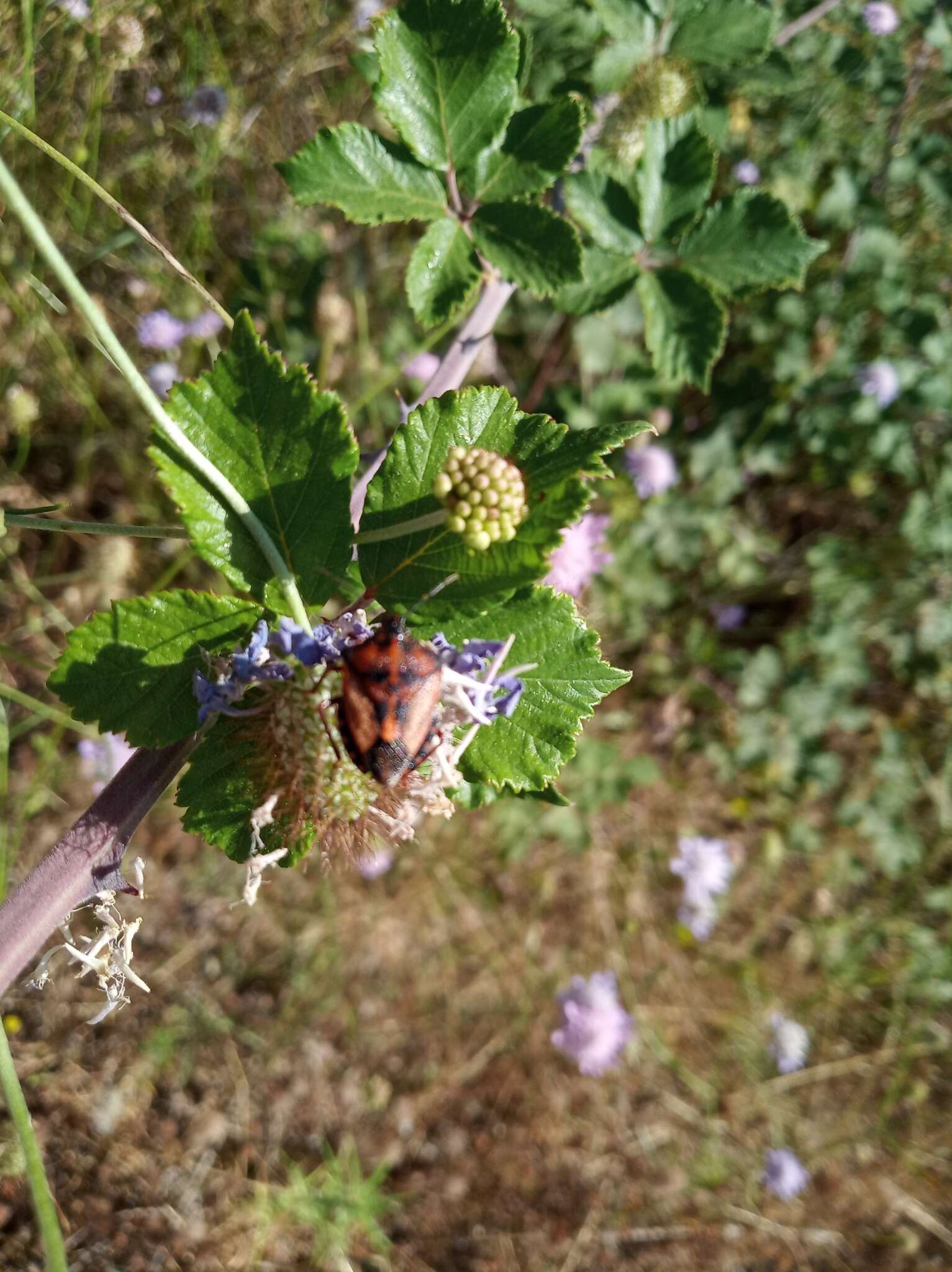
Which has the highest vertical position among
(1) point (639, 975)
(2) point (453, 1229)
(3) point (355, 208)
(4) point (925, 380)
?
(4) point (925, 380)

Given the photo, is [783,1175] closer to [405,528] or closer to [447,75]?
[405,528]

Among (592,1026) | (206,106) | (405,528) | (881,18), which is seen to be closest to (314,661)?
(405,528)

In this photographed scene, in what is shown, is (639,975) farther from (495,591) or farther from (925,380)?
(495,591)

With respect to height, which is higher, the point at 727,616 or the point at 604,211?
the point at 727,616

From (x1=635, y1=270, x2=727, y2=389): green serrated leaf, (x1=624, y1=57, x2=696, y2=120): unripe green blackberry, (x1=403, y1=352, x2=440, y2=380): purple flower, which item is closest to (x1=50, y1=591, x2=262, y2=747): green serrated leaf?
(x1=635, y1=270, x2=727, y2=389): green serrated leaf

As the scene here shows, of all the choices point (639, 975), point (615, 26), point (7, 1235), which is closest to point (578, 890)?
point (639, 975)

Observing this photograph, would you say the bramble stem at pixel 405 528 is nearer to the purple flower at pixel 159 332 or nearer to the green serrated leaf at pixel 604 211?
the green serrated leaf at pixel 604 211

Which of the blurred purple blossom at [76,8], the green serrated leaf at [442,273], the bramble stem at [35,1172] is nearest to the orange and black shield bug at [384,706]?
the bramble stem at [35,1172]
